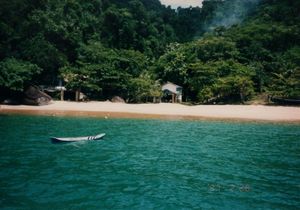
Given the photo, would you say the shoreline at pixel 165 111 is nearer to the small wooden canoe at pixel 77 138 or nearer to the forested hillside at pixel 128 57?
the forested hillside at pixel 128 57

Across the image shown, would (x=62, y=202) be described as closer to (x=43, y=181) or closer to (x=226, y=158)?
(x=43, y=181)

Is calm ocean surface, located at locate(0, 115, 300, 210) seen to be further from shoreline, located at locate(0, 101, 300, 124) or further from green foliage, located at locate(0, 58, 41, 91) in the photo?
green foliage, located at locate(0, 58, 41, 91)

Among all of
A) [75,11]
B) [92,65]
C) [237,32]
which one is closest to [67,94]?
[92,65]

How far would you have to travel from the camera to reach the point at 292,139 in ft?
98.1

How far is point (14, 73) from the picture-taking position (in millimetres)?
48625

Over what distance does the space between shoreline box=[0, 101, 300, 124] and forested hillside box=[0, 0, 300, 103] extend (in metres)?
4.00

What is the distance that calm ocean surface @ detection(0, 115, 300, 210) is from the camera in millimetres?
14227

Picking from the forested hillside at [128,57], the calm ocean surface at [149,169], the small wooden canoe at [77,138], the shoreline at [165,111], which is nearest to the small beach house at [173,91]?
the forested hillside at [128,57]

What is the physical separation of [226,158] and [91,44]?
4472cm

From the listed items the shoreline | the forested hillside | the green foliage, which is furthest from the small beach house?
the green foliage

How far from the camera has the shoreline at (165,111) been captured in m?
43.5

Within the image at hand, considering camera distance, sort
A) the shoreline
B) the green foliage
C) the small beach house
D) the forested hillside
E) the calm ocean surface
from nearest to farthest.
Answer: the calm ocean surface
the shoreline
the green foliage
the forested hillside
the small beach house

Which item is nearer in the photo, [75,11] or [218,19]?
[75,11]

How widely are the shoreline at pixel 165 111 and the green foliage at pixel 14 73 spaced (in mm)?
2972
